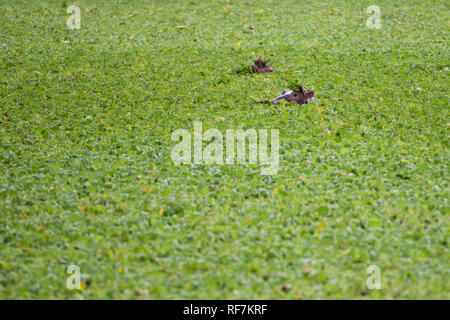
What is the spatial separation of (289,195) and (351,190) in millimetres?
576

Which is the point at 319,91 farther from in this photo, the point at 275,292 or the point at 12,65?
the point at 12,65

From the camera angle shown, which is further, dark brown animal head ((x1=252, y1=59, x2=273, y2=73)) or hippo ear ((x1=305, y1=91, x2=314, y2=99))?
dark brown animal head ((x1=252, y1=59, x2=273, y2=73))

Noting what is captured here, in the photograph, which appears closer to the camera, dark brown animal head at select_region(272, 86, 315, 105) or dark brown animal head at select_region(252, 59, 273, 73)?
dark brown animal head at select_region(272, 86, 315, 105)

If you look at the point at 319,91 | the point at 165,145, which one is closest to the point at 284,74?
the point at 319,91

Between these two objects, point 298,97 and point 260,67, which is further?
point 260,67

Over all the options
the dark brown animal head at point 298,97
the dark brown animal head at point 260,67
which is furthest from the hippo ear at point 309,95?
the dark brown animal head at point 260,67

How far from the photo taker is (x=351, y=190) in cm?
436

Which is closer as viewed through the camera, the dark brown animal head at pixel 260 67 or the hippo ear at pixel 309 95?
the hippo ear at pixel 309 95

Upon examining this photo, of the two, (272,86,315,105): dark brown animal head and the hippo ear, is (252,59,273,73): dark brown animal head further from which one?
the hippo ear

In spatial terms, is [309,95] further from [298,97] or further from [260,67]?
[260,67]

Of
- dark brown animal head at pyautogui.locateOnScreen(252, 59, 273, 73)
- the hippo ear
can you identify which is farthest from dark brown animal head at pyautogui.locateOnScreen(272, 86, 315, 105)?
dark brown animal head at pyautogui.locateOnScreen(252, 59, 273, 73)

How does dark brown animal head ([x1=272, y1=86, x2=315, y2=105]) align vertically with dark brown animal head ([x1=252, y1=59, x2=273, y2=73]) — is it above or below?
below

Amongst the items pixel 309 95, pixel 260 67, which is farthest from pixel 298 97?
pixel 260 67

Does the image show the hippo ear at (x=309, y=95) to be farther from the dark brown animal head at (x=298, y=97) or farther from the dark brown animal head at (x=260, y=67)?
the dark brown animal head at (x=260, y=67)
